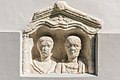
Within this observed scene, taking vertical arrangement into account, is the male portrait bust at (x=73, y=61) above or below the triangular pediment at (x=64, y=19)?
below

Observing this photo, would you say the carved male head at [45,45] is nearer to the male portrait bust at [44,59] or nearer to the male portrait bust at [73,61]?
the male portrait bust at [44,59]

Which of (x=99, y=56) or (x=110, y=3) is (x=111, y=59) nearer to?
(x=99, y=56)

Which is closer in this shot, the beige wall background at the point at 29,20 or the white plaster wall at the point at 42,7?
the beige wall background at the point at 29,20

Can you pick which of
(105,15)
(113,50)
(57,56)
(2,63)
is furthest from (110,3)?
(2,63)

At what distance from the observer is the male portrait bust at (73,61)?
618 cm

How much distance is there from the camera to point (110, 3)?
6.40 m

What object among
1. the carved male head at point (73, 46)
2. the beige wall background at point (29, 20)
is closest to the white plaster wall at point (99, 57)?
the beige wall background at point (29, 20)

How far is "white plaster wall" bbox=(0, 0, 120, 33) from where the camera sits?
20.5 ft

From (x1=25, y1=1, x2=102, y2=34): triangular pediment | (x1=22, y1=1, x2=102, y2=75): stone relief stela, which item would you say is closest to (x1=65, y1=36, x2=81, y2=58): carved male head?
(x1=22, y1=1, x2=102, y2=75): stone relief stela

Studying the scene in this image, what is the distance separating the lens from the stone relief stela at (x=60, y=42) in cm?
615

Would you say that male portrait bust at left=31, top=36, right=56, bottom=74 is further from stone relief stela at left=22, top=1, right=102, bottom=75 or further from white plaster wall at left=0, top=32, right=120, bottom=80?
white plaster wall at left=0, top=32, right=120, bottom=80

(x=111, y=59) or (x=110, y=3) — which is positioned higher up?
(x=110, y=3)

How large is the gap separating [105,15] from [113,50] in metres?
0.55

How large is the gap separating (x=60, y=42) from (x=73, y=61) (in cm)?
34
